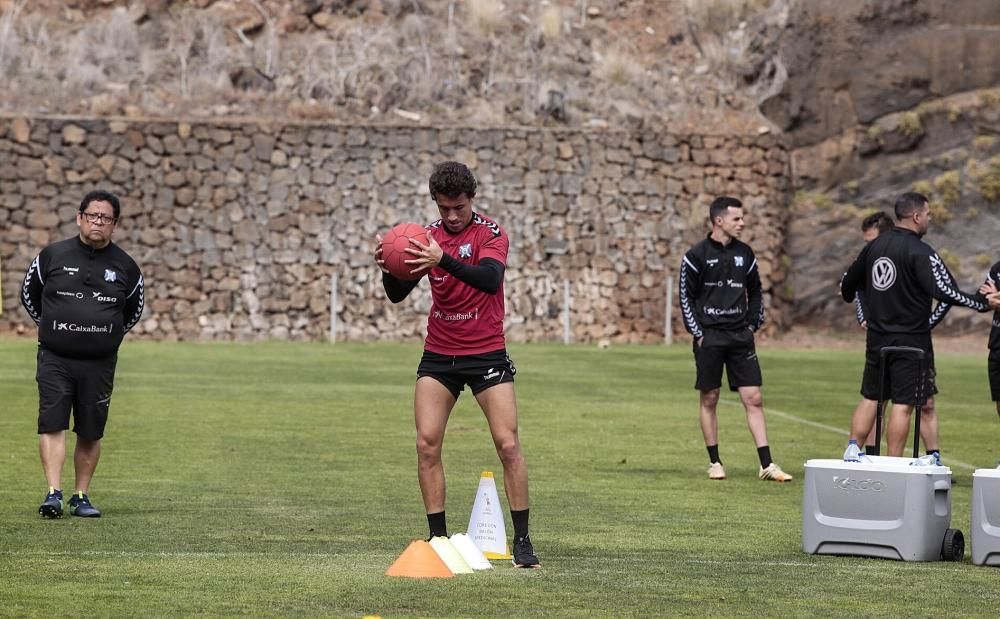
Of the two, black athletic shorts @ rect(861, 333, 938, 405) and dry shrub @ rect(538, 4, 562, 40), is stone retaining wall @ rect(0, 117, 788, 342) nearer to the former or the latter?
dry shrub @ rect(538, 4, 562, 40)

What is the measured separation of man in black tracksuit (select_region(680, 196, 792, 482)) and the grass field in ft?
1.86

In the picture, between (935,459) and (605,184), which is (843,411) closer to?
(935,459)

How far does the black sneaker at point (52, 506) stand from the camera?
429 inches

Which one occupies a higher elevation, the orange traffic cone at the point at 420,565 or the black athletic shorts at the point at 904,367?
the black athletic shorts at the point at 904,367

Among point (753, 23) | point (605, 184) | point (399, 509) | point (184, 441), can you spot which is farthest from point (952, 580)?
point (753, 23)

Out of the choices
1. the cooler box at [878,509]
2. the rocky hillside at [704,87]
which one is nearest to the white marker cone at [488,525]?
the cooler box at [878,509]

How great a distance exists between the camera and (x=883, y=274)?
41.5ft

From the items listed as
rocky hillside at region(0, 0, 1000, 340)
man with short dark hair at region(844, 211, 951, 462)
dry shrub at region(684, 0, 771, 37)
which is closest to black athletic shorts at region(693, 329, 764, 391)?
man with short dark hair at region(844, 211, 951, 462)

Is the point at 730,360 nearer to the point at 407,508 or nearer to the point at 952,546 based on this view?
the point at 407,508

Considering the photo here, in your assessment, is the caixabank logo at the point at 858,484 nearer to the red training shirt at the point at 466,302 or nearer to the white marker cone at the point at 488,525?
the white marker cone at the point at 488,525

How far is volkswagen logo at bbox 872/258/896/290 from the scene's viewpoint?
495 inches

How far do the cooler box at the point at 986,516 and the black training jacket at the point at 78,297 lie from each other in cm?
541

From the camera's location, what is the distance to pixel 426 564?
8.38m

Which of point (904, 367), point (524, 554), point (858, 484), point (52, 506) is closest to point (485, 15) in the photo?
point (904, 367)
